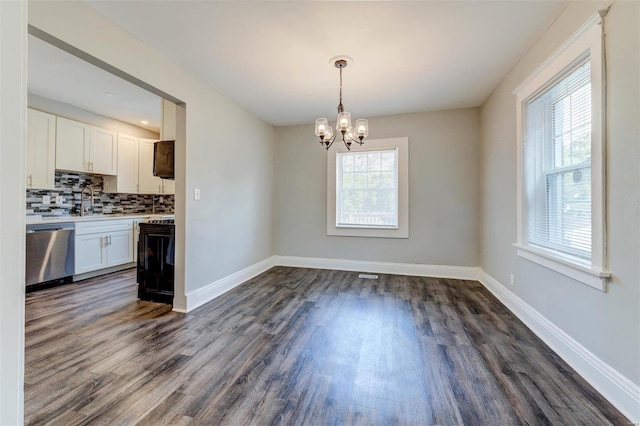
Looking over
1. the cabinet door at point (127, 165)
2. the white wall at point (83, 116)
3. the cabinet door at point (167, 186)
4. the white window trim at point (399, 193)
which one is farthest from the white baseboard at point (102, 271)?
the white window trim at point (399, 193)

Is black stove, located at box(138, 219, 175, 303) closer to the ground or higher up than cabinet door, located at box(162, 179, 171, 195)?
closer to the ground

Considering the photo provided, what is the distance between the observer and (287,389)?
5.50 ft

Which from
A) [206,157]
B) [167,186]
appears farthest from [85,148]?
[206,157]

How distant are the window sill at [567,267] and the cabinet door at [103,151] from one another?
5.93 meters

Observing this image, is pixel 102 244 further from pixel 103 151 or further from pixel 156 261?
pixel 156 261

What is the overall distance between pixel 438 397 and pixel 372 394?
383 millimetres

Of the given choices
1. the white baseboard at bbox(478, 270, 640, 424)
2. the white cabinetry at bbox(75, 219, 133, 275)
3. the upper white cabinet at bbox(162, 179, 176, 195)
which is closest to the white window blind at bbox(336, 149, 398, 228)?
the white baseboard at bbox(478, 270, 640, 424)

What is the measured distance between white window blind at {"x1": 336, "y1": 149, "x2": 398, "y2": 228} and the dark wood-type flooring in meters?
1.66

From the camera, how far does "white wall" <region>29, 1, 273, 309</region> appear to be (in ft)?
6.56

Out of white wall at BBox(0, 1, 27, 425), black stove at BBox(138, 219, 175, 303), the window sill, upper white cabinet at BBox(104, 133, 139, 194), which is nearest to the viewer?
white wall at BBox(0, 1, 27, 425)

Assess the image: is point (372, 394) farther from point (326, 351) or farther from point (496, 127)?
point (496, 127)

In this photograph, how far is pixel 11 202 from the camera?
18.8 inches

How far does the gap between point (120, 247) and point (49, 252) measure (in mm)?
930

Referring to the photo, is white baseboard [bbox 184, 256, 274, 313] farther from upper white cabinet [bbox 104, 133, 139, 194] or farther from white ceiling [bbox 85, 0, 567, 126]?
upper white cabinet [bbox 104, 133, 139, 194]
